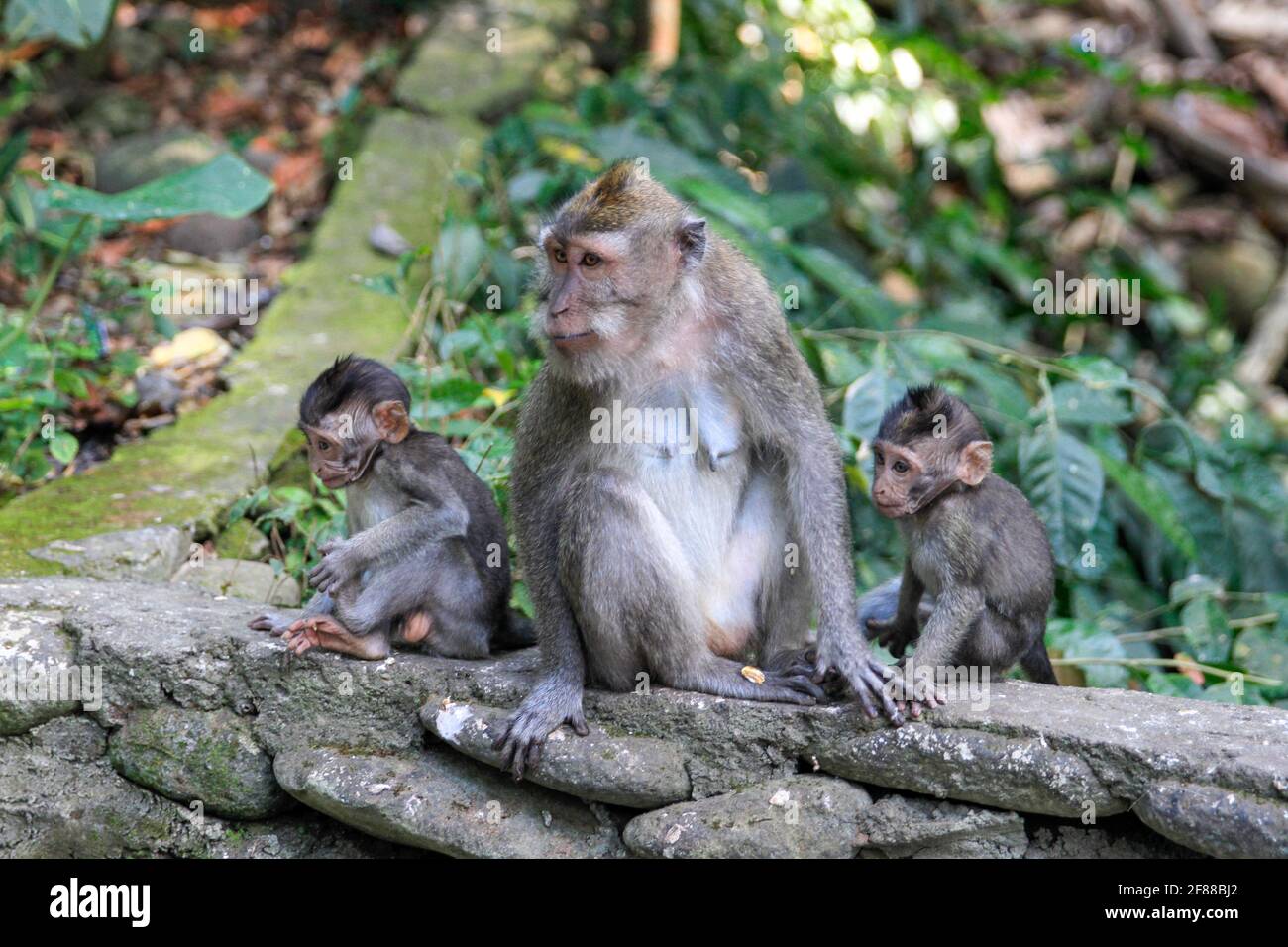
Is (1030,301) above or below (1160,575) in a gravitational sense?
above

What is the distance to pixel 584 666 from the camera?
517 cm

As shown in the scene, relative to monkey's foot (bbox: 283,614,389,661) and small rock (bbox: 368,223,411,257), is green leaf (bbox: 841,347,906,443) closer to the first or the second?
monkey's foot (bbox: 283,614,389,661)

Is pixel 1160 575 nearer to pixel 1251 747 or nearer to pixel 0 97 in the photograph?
pixel 1251 747

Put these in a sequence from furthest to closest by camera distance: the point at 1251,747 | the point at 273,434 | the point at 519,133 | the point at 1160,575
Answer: the point at 519,133 → the point at 1160,575 → the point at 273,434 → the point at 1251,747

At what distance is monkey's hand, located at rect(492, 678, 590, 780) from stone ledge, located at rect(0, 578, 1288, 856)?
8 cm

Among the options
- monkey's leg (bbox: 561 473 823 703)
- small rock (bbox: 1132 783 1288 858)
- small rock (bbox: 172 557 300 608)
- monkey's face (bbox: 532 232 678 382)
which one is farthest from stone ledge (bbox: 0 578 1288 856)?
monkey's face (bbox: 532 232 678 382)

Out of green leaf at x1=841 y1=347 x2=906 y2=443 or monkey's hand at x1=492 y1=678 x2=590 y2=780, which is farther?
green leaf at x1=841 y1=347 x2=906 y2=443

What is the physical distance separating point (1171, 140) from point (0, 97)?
1146 cm

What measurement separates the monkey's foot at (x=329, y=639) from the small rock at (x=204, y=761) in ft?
1.43

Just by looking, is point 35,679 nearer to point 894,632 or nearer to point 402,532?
point 402,532

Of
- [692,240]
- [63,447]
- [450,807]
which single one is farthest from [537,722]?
[63,447]

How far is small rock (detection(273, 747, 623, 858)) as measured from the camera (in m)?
5.00

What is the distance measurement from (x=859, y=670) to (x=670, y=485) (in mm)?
980

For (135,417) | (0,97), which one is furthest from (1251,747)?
(0,97)
